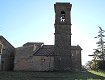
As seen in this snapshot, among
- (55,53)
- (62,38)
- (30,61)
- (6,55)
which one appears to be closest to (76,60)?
(55,53)

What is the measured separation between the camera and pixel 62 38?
1419 inches

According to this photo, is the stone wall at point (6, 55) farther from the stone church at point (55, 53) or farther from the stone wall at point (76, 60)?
the stone wall at point (76, 60)

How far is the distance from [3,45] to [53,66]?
12.2 meters

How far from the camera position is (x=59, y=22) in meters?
36.5

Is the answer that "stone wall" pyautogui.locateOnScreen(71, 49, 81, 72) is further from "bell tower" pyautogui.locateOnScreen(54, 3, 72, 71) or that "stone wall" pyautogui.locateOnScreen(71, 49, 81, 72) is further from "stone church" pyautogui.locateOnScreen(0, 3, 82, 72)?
"bell tower" pyautogui.locateOnScreen(54, 3, 72, 71)

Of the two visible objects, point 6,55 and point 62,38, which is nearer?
point 62,38

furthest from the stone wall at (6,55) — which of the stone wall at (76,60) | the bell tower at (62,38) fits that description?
the stone wall at (76,60)

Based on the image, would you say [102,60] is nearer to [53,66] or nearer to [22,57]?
[53,66]

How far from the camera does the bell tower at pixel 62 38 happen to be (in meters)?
35.2

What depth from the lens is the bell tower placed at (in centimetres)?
3525

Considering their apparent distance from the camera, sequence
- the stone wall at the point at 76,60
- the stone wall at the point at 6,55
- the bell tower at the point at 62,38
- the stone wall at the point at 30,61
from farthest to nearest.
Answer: the stone wall at the point at 76,60, the stone wall at the point at 6,55, the stone wall at the point at 30,61, the bell tower at the point at 62,38

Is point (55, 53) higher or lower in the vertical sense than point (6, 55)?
higher

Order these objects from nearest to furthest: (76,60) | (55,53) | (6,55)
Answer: (55,53) < (6,55) < (76,60)

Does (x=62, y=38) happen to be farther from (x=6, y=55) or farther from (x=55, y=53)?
(x=6, y=55)
